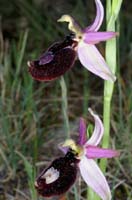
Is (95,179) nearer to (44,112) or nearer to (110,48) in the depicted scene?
(110,48)

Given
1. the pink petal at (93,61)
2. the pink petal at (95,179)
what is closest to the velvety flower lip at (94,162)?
the pink petal at (95,179)

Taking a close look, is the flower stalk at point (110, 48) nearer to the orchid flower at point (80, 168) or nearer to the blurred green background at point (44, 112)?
the orchid flower at point (80, 168)

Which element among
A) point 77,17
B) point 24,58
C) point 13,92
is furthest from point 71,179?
point 77,17

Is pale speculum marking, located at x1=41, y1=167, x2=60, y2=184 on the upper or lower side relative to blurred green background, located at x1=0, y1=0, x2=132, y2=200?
upper

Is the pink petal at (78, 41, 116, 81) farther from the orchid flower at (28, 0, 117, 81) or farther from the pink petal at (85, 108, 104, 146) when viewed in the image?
the pink petal at (85, 108, 104, 146)

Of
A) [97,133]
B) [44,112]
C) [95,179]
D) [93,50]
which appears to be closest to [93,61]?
[93,50]

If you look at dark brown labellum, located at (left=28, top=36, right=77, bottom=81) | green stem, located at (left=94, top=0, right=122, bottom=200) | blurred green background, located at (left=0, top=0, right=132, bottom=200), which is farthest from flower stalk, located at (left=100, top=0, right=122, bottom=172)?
blurred green background, located at (left=0, top=0, right=132, bottom=200)
